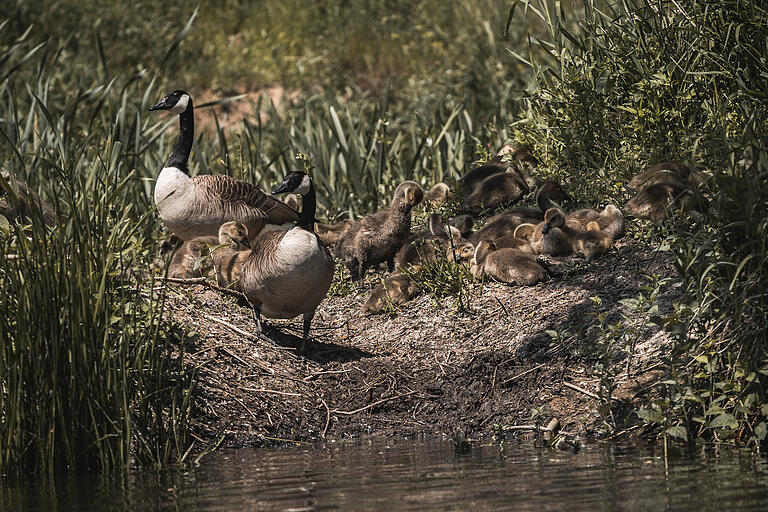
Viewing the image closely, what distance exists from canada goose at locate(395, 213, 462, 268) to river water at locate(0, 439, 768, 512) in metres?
3.13

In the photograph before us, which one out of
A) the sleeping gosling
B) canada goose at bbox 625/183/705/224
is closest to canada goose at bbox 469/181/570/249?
the sleeping gosling

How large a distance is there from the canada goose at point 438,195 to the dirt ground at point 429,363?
1.95 meters

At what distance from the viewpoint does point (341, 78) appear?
63.5ft

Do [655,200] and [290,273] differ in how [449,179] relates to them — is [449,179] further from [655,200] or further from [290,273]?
[290,273]

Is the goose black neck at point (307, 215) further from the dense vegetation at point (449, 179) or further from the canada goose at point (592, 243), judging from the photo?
the canada goose at point (592, 243)

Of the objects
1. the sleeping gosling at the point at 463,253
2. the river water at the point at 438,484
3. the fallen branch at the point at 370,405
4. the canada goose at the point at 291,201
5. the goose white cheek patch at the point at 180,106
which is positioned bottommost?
the river water at the point at 438,484

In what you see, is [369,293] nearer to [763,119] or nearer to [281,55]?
[763,119]

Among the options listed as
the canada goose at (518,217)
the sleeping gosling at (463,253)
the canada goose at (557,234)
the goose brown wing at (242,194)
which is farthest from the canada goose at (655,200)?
the goose brown wing at (242,194)

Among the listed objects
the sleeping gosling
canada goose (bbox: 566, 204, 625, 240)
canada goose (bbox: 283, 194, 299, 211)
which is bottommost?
the sleeping gosling

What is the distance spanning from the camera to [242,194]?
32.3 ft

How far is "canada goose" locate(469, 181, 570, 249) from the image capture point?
8.75 m

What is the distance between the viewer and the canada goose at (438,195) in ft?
33.2

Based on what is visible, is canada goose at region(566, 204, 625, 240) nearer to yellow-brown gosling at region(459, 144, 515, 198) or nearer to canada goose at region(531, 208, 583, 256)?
canada goose at region(531, 208, 583, 256)

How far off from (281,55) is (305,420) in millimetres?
14798
